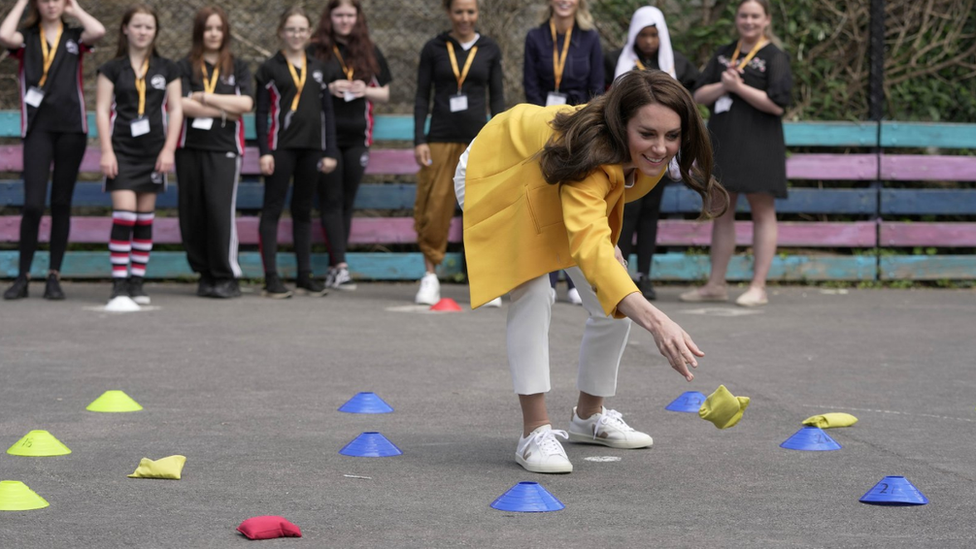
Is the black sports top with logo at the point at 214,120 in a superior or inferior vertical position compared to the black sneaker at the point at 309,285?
superior

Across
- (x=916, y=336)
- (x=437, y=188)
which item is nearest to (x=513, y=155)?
(x=916, y=336)

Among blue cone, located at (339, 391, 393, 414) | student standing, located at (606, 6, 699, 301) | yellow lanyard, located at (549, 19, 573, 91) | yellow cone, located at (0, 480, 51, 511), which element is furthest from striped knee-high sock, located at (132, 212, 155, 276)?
yellow cone, located at (0, 480, 51, 511)

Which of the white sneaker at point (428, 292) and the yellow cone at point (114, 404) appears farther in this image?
the white sneaker at point (428, 292)

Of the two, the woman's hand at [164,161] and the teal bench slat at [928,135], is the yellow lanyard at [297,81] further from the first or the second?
the teal bench slat at [928,135]

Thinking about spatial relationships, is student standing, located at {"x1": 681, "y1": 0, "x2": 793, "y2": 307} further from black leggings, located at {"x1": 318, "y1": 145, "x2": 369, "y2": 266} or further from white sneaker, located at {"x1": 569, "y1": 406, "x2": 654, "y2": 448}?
white sneaker, located at {"x1": 569, "y1": 406, "x2": 654, "y2": 448}

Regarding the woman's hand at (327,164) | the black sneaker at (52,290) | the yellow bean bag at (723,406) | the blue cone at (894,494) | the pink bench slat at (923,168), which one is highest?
the woman's hand at (327,164)

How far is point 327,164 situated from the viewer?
993cm

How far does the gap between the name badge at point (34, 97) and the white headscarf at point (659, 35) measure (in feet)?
13.9

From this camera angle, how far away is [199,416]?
5242mm

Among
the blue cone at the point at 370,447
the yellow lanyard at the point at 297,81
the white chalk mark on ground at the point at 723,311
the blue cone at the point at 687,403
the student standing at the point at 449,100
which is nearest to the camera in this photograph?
the blue cone at the point at 370,447

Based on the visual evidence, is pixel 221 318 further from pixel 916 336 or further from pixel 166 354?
pixel 916 336

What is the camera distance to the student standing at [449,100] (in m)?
9.56

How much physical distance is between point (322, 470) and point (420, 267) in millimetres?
6580

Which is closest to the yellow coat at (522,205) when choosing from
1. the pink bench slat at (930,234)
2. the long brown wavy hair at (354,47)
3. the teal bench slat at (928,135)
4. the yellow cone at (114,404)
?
the yellow cone at (114,404)
